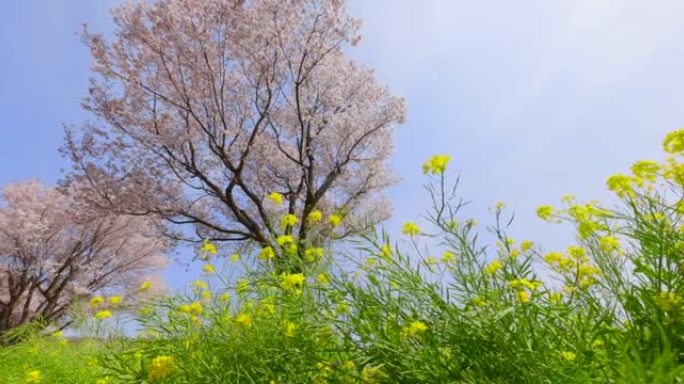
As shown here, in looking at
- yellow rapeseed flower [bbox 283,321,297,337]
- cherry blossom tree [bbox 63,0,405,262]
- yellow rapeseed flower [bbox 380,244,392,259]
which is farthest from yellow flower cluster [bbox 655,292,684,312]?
cherry blossom tree [bbox 63,0,405,262]

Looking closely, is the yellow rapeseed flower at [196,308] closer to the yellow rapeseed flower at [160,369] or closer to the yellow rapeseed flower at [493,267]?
the yellow rapeseed flower at [160,369]

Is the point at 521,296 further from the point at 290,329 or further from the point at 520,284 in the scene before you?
the point at 290,329

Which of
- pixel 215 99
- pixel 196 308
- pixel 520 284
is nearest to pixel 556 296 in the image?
pixel 520 284

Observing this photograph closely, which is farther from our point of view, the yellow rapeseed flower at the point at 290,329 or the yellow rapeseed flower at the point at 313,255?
the yellow rapeseed flower at the point at 313,255

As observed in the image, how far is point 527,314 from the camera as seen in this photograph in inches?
62.1

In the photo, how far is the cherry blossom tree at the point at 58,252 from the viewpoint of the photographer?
1517 cm

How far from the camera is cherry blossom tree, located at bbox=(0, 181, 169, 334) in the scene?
597 inches

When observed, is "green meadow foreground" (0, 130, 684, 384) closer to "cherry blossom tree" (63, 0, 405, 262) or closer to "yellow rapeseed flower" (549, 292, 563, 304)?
"yellow rapeseed flower" (549, 292, 563, 304)

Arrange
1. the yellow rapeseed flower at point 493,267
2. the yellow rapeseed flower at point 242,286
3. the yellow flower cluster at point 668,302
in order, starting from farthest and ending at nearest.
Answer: the yellow rapeseed flower at point 242,286, the yellow rapeseed flower at point 493,267, the yellow flower cluster at point 668,302

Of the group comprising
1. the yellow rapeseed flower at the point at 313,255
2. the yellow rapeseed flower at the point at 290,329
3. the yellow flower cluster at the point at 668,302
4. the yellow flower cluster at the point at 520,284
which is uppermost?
the yellow rapeseed flower at the point at 313,255

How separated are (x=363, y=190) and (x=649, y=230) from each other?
1210 cm

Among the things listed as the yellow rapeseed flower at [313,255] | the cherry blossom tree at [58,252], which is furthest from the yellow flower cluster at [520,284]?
the cherry blossom tree at [58,252]

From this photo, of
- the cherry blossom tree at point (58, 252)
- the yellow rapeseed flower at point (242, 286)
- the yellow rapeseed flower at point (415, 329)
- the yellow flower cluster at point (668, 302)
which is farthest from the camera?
the cherry blossom tree at point (58, 252)

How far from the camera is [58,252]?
1628 centimetres
